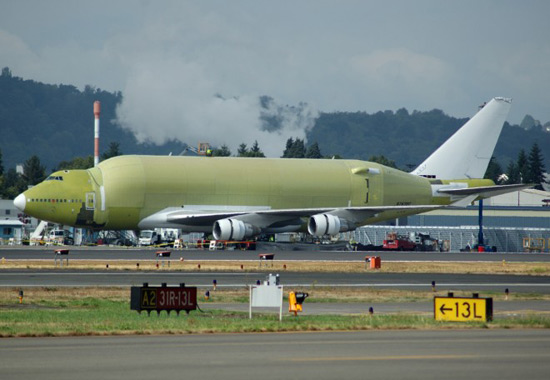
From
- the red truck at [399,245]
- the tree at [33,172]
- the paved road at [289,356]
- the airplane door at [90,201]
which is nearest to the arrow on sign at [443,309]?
the paved road at [289,356]

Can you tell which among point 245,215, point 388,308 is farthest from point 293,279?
point 245,215

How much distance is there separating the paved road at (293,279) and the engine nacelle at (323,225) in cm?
2549

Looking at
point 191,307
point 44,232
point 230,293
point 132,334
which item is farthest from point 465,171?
point 132,334

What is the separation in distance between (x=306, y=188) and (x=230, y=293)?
45.1m

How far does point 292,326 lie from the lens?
25266mm

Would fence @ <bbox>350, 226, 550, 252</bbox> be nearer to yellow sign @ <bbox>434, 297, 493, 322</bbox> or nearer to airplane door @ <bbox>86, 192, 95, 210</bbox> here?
airplane door @ <bbox>86, 192, 95, 210</bbox>

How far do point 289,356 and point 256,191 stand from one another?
62.3 meters

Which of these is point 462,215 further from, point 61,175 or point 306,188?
point 61,175

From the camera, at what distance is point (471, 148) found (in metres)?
90.1

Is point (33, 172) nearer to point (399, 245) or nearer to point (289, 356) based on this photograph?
point (399, 245)

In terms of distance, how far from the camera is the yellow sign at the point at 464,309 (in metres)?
26.6

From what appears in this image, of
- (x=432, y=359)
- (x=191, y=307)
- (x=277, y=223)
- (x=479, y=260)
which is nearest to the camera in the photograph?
(x=432, y=359)

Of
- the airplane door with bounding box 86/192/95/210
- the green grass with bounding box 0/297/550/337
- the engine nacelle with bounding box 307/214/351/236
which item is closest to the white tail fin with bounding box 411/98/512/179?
the engine nacelle with bounding box 307/214/351/236

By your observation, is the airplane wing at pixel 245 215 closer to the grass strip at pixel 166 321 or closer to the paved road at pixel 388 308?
the paved road at pixel 388 308
